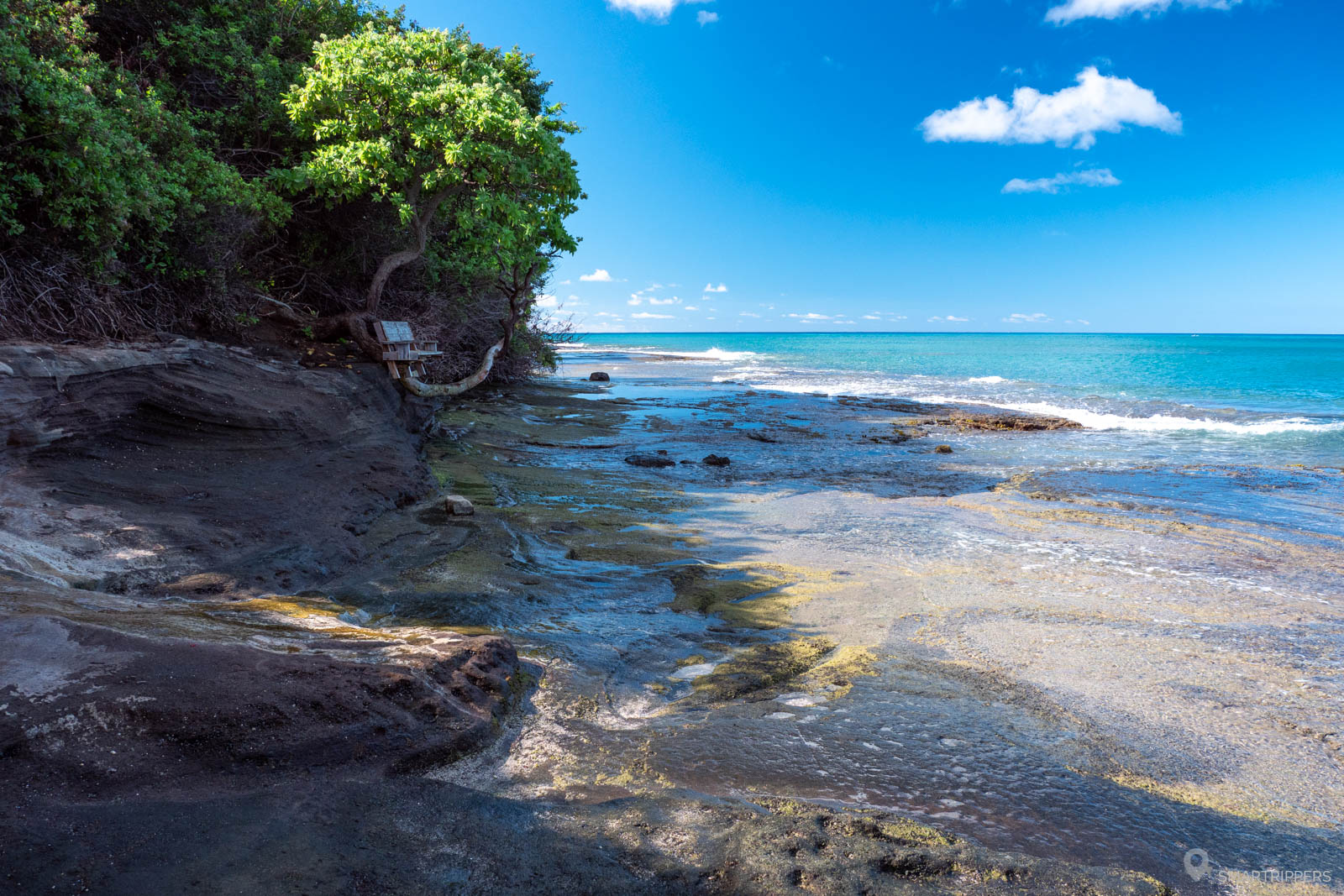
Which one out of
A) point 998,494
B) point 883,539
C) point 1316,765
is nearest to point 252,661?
point 1316,765

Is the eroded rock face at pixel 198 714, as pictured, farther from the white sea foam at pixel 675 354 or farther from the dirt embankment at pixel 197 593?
the white sea foam at pixel 675 354

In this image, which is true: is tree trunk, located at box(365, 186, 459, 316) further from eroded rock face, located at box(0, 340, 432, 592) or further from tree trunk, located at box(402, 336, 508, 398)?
eroded rock face, located at box(0, 340, 432, 592)

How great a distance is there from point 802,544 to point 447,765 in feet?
17.9

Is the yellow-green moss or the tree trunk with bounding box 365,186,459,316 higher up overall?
the tree trunk with bounding box 365,186,459,316

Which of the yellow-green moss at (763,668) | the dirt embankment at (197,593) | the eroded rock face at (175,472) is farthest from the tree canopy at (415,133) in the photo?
the yellow-green moss at (763,668)

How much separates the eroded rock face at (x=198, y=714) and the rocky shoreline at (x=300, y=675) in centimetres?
1

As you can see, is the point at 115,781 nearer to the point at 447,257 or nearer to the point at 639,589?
the point at 639,589

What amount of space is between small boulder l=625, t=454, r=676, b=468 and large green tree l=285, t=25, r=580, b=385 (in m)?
4.46

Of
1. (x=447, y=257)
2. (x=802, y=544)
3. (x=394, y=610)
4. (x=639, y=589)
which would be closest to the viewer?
(x=394, y=610)

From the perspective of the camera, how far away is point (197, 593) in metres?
4.69

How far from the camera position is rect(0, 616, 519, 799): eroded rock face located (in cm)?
248

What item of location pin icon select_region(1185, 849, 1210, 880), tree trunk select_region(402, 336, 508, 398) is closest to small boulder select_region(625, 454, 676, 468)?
tree trunk select_region(402, 336, 508, 398)

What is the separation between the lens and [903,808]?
10.1 feet

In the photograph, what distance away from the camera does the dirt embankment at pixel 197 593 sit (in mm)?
2643
